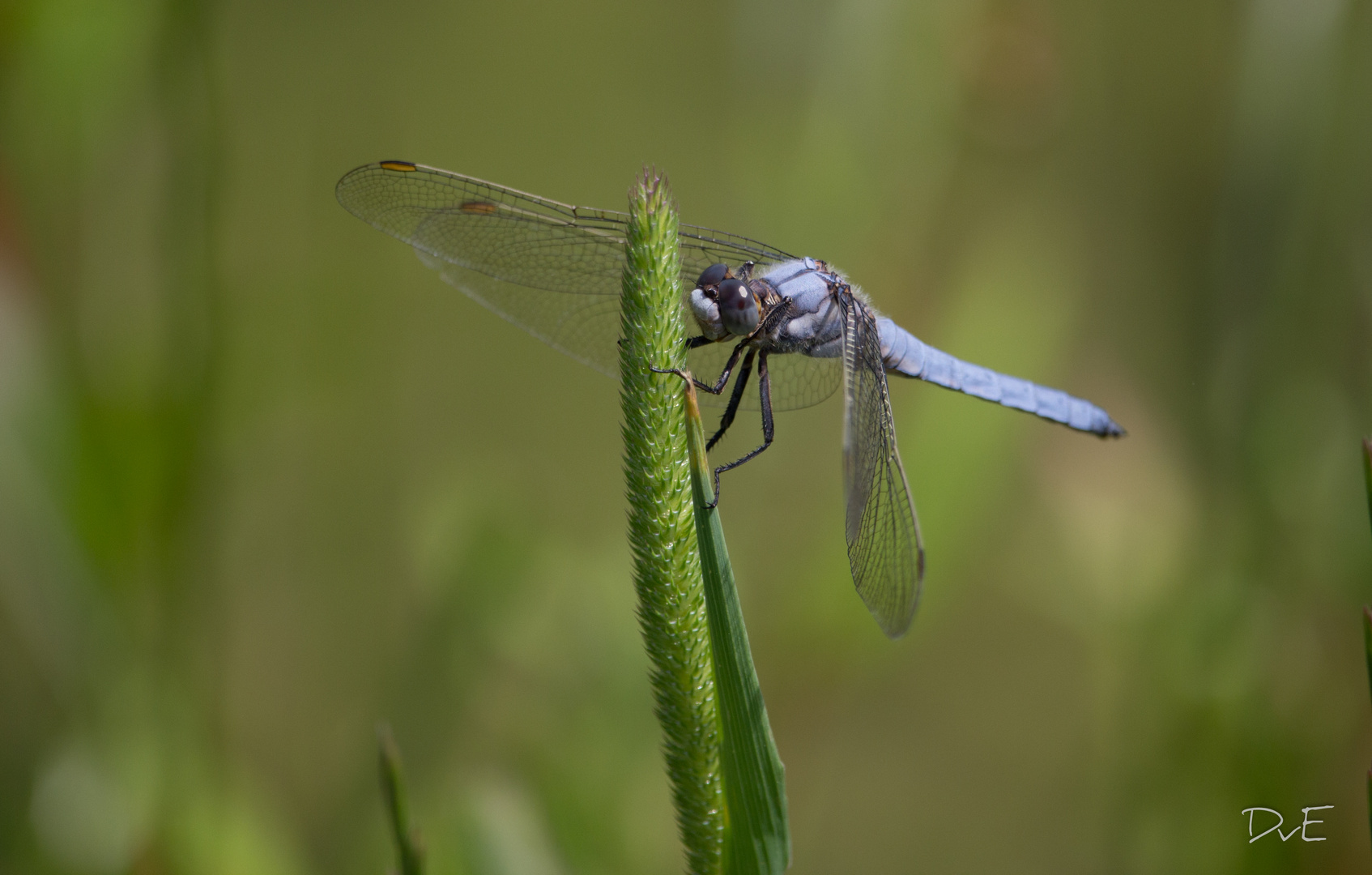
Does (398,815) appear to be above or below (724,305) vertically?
below

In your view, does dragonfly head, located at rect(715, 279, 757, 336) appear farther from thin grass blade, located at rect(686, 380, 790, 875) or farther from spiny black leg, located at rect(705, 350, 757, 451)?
thin grass blade, located at rect(686, 380, 790, 875)

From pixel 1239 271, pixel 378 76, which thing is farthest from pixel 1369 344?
pixel 378 76

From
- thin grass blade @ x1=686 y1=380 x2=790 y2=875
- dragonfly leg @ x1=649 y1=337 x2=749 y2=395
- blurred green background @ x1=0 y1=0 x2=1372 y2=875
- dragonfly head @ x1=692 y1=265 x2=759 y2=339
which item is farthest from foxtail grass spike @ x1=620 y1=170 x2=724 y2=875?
dragonfly head @ x1=692 y1=265 x2=759 y2=339

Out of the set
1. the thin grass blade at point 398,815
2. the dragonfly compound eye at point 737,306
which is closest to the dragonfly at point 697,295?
the dragonfly compound eye at point 737,306

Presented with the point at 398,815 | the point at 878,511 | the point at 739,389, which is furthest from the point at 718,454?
the point at 398,815

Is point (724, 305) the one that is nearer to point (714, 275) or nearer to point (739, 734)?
point (714, 275)
